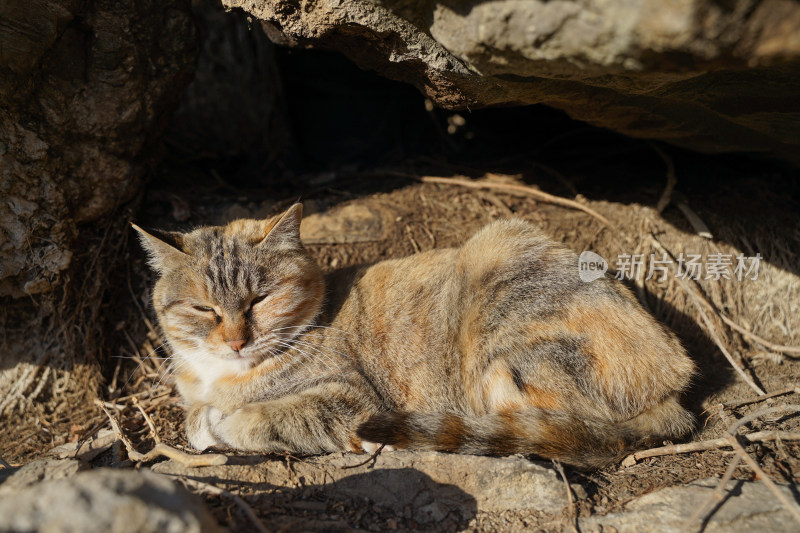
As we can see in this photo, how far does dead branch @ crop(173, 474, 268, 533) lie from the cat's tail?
2.32 ft

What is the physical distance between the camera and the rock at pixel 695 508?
248cm

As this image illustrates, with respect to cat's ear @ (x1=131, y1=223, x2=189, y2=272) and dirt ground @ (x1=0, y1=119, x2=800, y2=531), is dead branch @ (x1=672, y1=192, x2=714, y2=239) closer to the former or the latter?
dirt ground @ (x1=0, y1=119, x2=800, y2=531)

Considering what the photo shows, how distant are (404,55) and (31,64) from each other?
7.64 feet

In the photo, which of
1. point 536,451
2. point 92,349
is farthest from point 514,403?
point 92,349

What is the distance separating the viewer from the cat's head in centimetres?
330

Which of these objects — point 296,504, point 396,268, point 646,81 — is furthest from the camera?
point 396,268

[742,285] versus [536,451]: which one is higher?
[742,285]

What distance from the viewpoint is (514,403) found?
126 inches

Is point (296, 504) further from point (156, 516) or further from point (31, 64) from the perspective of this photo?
point (31, 64)

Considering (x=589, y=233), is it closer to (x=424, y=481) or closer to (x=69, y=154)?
(x=424, y=481)

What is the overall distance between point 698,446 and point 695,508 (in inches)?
25.5
